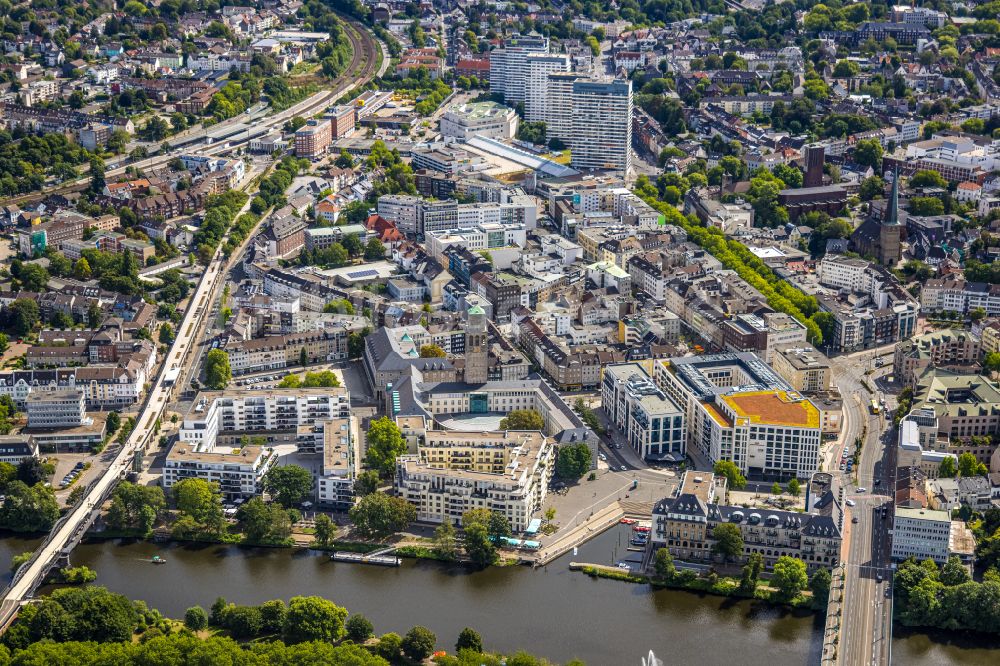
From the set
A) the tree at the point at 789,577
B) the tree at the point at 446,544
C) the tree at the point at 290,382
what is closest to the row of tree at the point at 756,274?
the tree at the point at 789,577

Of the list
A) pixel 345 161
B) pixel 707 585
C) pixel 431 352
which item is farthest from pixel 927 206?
pixel 707 585

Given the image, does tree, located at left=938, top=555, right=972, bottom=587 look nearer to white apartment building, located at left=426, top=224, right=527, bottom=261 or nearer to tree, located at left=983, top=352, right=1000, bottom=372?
tree, located at left=983, top=352, right=1000, bottom=372

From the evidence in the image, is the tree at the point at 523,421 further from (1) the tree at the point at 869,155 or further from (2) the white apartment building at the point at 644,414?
(1) the tree at the point at 869,155

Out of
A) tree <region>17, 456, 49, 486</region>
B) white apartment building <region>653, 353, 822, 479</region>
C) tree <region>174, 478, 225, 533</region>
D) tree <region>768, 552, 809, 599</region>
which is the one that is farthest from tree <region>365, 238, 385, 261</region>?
tree <region>768, 552, 809, 599</region>

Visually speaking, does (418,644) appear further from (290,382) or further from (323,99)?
(323,99)

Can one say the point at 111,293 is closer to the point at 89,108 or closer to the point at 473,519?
the point at 473,519
